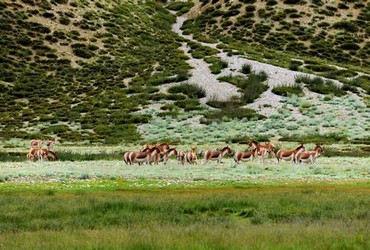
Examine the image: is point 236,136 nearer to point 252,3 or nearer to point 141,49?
point 141,49

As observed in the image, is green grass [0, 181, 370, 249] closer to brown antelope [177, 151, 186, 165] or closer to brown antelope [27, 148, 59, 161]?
brown antelope [177, 151, 186, 165]

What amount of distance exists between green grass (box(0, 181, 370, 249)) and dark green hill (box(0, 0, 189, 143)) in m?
37.6

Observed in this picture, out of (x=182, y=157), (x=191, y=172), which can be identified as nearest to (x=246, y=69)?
(x=182, y=157)

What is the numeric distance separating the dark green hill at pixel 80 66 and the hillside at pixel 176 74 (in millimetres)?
185

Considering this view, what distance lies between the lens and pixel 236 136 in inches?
2360

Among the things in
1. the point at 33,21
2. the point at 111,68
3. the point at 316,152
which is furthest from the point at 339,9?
the point at 316,152

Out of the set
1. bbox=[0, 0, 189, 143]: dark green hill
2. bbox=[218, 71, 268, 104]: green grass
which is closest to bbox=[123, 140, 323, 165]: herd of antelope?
bbox=[0, 0, 189, 143]: dark green hill

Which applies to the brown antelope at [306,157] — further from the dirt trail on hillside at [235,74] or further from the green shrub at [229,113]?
the dirt trail on hillside at [235,74]

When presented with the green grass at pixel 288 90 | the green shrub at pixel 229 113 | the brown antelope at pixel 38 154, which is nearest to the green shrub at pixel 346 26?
the green grass at pixel 288 90

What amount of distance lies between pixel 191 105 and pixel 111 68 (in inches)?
1006

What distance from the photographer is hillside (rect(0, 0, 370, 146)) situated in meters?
65.8

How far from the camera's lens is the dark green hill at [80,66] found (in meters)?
71.3

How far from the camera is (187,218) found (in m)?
18.6

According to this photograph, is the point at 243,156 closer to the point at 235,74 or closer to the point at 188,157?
the point at 188,157
